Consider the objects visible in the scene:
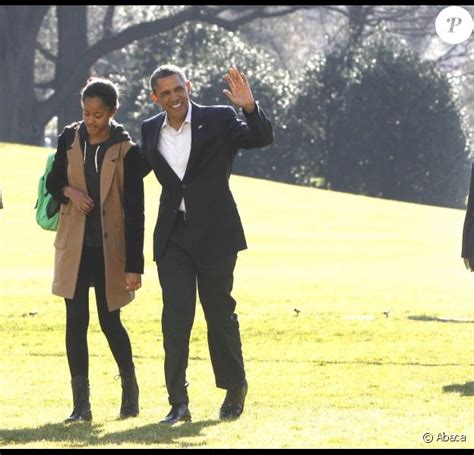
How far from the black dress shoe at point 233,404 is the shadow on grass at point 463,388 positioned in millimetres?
1624

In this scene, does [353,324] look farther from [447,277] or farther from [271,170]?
[271,170]

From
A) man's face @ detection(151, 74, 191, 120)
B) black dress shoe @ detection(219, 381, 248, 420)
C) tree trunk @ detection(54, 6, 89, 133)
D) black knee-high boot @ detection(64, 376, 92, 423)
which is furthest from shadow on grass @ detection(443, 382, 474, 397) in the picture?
tree trunk @ detection(54, 6, 89, 133)

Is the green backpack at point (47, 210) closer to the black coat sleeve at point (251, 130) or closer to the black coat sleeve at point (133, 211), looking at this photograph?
the black coat sleeve at point (133, 211)

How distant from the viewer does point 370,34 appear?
150 ft

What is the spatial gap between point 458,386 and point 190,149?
2778 millimetres

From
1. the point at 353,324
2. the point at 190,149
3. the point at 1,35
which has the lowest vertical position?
the point at 353,324

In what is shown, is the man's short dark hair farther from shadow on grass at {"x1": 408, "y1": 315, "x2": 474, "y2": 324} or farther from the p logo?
the p logo

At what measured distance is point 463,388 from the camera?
32.1ft

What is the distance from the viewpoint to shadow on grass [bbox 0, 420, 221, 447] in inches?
284

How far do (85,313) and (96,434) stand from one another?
93 cm

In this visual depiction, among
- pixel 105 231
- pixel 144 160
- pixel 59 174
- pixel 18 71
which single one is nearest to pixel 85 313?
pixel 105 231

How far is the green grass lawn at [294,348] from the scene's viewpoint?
299 inches

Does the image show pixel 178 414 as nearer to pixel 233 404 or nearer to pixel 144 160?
pixel 233 404
